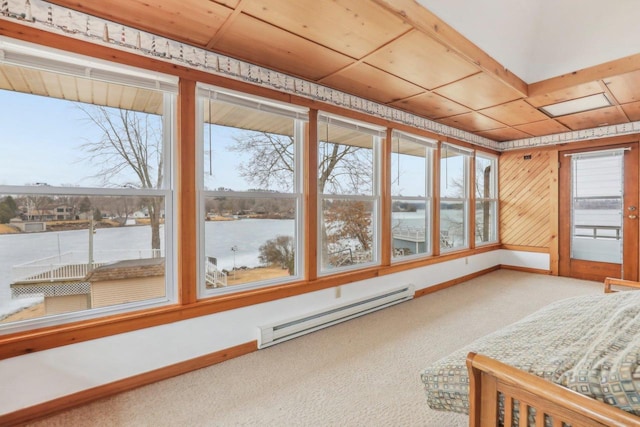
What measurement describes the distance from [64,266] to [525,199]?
634cm

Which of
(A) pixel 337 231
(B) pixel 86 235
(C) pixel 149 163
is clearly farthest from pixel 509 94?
(B) pixel 86 235

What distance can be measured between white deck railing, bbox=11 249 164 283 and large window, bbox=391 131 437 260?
291 centimetres

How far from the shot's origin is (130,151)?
2152 millimetres

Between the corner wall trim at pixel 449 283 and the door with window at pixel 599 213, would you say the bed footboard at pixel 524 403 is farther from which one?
the door with window at pixel 599 213

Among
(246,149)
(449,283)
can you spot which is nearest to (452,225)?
(449,283)

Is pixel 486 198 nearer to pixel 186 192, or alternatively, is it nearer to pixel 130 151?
pixel 186 192

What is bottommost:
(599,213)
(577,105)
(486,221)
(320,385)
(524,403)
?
(320,385)

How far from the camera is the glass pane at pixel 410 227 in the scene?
3928 millimetres

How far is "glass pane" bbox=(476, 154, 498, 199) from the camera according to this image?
5.39 meters

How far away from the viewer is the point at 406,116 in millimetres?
3869

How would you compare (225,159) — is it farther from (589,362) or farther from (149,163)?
(589,362)

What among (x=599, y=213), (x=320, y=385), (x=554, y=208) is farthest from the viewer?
(x=554, y=208)

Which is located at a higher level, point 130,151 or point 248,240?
point 130,151

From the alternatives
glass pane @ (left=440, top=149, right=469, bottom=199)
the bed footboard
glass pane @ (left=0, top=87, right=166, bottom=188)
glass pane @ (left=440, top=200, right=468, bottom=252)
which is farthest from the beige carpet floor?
glass pane @ (left=440, top=149, right=469, bottom=199)
